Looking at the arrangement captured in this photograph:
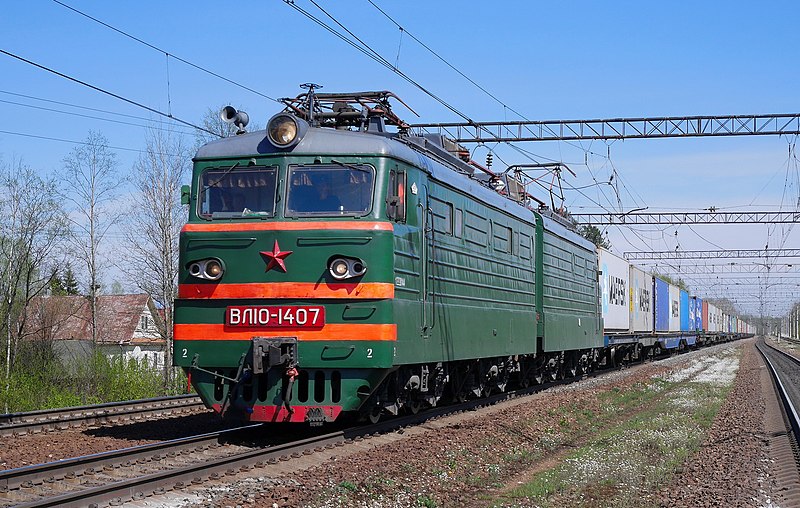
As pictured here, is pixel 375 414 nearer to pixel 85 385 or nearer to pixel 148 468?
pixel 148 468

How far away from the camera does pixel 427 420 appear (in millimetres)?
13859

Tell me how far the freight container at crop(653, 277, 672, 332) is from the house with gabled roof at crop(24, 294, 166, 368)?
2278 cm

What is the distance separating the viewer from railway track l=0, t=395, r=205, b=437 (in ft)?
39.8

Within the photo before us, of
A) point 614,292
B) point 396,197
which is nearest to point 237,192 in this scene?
point 396,197

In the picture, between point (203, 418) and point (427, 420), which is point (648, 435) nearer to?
point (427, 420)

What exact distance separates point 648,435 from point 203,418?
6.71m

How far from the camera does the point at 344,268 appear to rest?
35.9 feet

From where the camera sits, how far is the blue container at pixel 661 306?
4328 cm

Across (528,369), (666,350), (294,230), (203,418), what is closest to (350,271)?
(294,230)

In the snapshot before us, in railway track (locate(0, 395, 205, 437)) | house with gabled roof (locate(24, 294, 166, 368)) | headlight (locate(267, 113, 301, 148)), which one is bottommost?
railway track (locate(0, 395, 205, 437))

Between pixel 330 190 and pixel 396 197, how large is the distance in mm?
826

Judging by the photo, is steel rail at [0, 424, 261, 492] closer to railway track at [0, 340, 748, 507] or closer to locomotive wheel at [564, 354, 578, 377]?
railway track at [0, 340, 748, 507]

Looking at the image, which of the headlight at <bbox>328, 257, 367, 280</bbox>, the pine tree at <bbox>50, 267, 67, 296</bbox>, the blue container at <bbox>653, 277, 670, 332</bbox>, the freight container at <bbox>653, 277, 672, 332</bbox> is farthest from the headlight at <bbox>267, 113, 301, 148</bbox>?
the freight container at <bbox>653, 277, 672, 332</bbox>

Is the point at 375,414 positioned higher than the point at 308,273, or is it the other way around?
the point at 308,273
